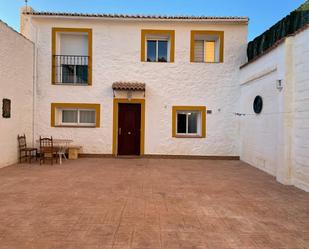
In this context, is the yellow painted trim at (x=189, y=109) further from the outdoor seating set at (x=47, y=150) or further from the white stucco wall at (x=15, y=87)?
the white stucco wall at (x=15, y=87)

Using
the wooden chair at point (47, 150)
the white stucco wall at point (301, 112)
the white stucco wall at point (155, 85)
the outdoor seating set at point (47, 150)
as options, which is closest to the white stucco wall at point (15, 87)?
the outdoor seating set at point (47, 150)

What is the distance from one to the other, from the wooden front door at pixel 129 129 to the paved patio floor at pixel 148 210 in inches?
136

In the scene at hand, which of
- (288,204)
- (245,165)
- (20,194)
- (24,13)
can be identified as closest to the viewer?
(288,204)

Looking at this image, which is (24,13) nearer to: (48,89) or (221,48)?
(48,89)

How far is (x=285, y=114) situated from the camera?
7.11m

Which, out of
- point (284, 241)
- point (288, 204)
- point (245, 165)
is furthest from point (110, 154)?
point (284, 241)

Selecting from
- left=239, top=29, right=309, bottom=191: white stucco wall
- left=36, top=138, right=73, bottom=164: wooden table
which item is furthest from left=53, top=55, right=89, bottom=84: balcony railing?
left=239, top=29, right=309, bottom=191: white stucco wall

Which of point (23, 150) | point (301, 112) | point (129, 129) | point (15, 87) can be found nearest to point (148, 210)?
point (301, 112)

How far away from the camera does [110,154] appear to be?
11602 millimetres

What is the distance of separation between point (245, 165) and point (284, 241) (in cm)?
676

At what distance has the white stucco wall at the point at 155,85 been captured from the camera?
11539mm

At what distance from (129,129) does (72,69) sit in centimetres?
393

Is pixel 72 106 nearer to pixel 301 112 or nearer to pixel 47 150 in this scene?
pixel 47 150

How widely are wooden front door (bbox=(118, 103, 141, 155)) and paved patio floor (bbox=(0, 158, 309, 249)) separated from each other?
136 inches
